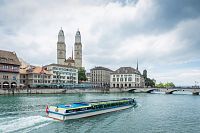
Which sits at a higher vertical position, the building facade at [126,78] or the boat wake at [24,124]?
the building facade at [126,78]

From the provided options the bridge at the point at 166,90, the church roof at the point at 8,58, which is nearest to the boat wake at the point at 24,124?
the church roof at the point at 8,58

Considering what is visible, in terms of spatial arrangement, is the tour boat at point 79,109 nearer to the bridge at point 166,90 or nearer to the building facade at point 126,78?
the bridge at point 166,90

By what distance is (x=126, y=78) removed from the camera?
18562 cm

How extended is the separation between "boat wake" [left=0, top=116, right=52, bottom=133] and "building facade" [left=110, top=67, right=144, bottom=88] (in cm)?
14850

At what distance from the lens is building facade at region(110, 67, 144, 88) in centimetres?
18375

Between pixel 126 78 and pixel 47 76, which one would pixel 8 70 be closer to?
pixel 47 76

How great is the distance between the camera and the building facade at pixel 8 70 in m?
105

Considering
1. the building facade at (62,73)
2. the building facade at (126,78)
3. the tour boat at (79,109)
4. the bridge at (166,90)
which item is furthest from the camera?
the building facade at (126,78)

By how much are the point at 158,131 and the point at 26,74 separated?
113 m

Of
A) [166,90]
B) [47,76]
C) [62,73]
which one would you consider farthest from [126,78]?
[47,76]

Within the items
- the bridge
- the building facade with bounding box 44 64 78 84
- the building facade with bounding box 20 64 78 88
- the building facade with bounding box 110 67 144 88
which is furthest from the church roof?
the building facade with bounding box 110 67 144 88

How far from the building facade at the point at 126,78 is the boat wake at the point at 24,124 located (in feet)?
487

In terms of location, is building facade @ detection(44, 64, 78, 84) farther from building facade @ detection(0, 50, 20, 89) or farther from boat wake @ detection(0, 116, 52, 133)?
boat wake @ detection(0, 116, 52, 133)

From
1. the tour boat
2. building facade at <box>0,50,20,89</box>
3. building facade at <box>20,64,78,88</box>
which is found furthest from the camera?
building facade at <box>20,64,78,88</box>
